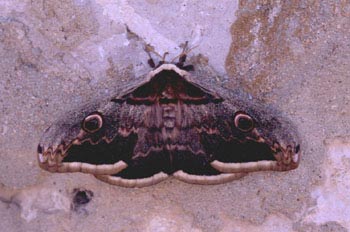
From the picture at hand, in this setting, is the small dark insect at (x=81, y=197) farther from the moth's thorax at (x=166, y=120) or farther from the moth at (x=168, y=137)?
the moth's thorax at (x=166, y=120)

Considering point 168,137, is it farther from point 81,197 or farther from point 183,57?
point 81,197

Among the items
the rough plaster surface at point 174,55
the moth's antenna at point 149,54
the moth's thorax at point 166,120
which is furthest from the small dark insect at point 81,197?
the moth's antenna at point 149,54

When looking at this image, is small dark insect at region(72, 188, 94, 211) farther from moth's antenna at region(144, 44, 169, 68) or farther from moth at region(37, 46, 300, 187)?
moth's antenna at region(144, 44, 169, 68)

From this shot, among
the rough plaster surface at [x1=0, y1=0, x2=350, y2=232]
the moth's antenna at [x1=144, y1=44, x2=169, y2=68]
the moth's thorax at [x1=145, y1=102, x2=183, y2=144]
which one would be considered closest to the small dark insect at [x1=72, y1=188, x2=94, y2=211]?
the rough plaster surface at [x1=0, y1=0, x2=350, y2=232]

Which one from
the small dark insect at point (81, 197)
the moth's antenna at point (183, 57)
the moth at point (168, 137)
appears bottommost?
the small dark insect at point (81, 197)

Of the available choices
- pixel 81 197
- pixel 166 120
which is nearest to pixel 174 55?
pixel 166 120
